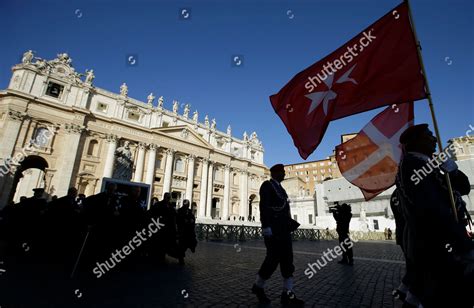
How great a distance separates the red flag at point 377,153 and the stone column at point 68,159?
3042cm

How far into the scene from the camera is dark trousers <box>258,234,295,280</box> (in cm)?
322

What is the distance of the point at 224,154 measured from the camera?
43906mm

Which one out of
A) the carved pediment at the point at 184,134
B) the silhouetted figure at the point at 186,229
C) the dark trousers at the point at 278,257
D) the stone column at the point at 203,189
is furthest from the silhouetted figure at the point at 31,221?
the stone column at the point at 203,189

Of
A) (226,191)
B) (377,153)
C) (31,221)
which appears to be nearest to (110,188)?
(31,221)

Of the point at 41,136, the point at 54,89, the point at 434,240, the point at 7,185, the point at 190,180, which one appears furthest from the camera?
the point at 190,180

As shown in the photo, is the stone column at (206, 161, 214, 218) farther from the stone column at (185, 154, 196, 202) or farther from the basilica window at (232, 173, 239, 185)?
the basilica window at (232, 173, 239, 185)

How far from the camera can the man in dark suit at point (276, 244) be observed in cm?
317

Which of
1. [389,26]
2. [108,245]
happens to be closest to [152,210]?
[108,245]

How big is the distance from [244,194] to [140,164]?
21067 mm

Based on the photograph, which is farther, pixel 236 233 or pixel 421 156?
pixel 236 233

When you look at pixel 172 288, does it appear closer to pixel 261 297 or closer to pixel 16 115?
pixel 261 297

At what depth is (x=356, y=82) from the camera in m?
3.88

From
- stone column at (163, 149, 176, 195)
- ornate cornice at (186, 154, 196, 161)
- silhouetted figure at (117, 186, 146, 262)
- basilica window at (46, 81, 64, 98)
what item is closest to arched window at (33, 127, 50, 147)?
basilica window at (46, 81, 64, 98)

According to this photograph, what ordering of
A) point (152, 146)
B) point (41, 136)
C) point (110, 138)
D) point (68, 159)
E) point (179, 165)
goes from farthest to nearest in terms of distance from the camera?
point (179, 165), point (152, 146), point (110, 138), point (68, 159), point (41, 136)
